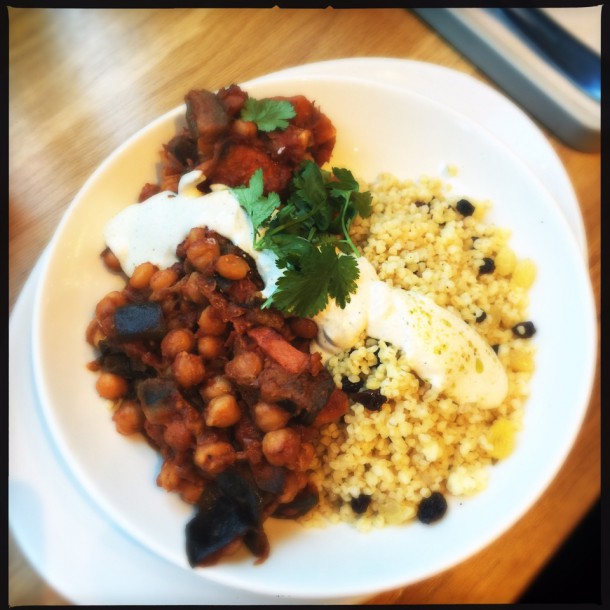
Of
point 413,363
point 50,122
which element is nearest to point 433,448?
point 413,363

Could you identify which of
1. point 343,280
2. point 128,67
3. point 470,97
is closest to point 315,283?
point 343,280

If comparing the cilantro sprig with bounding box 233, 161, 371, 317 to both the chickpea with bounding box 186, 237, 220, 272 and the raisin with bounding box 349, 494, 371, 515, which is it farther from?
the raisin with bounding box 349, 494, 371, 515

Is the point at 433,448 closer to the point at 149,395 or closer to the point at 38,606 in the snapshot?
the point at 149,395

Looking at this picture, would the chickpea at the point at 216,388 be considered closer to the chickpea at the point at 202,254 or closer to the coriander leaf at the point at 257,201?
the chickpea at the point at 202,254

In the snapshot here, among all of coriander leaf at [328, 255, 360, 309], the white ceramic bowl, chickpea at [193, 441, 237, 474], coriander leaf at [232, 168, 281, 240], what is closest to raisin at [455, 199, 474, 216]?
the white ceramic bowl

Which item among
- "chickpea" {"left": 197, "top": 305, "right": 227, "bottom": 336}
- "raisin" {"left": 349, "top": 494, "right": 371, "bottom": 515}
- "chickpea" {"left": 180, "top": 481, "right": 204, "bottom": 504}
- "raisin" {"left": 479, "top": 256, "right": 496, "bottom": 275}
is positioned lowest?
"raisin" {"left": 349, "top": 494, "right": 371, "bottom": 515}

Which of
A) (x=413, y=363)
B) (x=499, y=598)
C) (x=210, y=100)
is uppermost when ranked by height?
(x=210, y=100)

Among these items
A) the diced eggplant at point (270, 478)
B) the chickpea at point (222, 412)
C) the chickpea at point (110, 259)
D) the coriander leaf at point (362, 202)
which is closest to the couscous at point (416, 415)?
the coriander leaf at point (362, 202)
